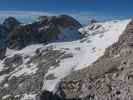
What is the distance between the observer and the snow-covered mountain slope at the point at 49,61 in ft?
357

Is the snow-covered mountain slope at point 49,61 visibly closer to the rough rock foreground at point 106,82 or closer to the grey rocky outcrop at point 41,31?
the rough rock foreground at point 106,82

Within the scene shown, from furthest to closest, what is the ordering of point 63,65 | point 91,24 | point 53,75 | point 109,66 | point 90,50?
point 91,24, point 90,50, point 63,65, point 53,75, point 109,66

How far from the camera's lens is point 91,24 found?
182 metres

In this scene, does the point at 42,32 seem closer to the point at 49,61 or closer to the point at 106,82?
the point at 49,61

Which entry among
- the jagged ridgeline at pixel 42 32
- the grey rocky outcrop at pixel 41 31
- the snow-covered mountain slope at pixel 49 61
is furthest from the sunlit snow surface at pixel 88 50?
the grey rocky outcrop at pixel 41 31

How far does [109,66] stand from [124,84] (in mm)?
11835

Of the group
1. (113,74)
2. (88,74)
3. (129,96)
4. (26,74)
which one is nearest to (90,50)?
(26,74)

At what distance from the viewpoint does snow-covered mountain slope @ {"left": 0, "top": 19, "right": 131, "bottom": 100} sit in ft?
357

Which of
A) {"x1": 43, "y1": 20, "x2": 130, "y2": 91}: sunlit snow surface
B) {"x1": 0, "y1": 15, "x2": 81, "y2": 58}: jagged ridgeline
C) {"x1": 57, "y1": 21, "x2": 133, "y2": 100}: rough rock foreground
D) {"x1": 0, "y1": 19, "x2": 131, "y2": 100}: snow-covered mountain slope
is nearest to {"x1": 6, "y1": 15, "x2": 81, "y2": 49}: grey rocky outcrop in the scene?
{"x1": 0, "y1": 15, "x2": 81, "y2": 58}: jagged ridgeline

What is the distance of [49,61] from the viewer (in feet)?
419

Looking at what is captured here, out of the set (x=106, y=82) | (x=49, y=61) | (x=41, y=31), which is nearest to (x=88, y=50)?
(x=49, y=61)

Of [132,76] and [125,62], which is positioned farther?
[125,62]

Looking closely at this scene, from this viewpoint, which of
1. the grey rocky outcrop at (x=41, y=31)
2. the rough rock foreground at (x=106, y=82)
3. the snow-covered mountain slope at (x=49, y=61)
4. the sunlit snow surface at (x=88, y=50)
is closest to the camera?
the rough rock foreground at (x=106, y=82)

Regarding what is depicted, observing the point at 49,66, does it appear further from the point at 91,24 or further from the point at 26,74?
the point at 91,24
